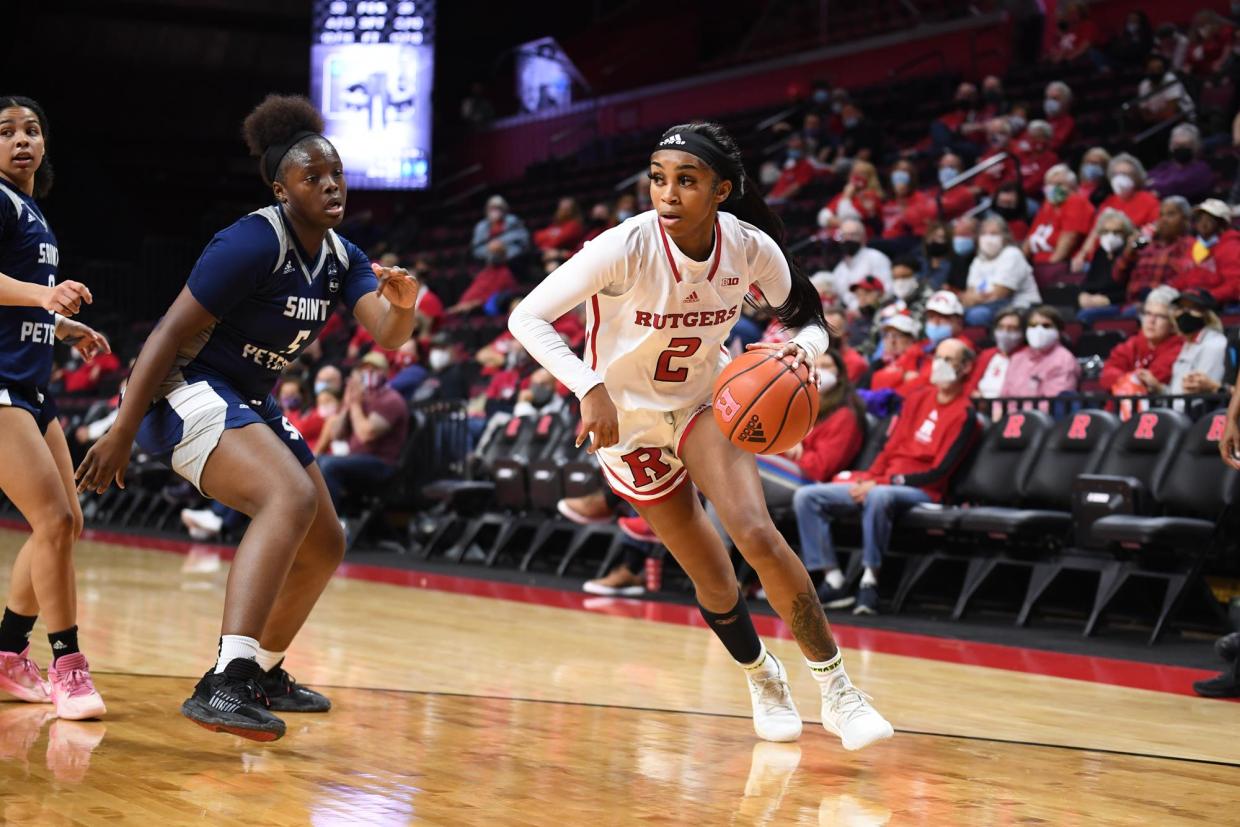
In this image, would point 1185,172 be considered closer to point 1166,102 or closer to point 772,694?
point 1166,102

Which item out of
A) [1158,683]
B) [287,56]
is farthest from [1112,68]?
[287,56]

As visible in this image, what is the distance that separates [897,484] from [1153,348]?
1602 millimetres

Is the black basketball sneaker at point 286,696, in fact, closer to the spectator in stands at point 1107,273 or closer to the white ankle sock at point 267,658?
the white ankle sock at point 267,658

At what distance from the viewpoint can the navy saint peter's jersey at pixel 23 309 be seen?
161 inches

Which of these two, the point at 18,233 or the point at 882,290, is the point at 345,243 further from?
the point at 882,290

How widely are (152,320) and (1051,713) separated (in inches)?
769

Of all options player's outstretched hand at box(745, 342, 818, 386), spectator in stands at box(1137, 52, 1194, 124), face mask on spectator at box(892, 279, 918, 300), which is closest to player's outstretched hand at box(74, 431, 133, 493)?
player's outstretched hand at box(745, 342, 818, 386)

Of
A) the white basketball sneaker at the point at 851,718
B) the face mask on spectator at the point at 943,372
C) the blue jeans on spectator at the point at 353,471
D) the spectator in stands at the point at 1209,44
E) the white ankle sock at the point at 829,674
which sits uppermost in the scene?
the spectator in stands at the point at 1209,44

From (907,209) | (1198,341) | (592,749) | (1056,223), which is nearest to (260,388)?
(592,749)

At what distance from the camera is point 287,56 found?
71.4ft

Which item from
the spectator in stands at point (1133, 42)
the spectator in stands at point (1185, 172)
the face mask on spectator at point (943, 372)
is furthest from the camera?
the spectator in stands at point (1133, 42)

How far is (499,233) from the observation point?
54.4 ft

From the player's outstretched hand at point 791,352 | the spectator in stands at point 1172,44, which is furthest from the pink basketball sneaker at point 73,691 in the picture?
the spectator in stands at point 1172,44

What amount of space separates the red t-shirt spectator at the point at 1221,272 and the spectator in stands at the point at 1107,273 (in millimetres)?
726
